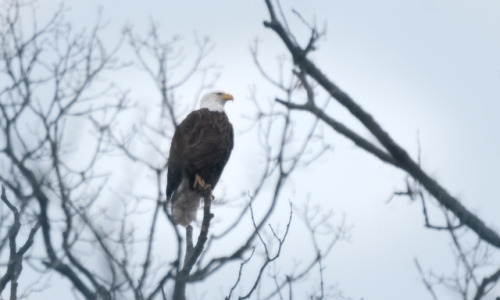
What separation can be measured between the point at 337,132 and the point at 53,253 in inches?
181

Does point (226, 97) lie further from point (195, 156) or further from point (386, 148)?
point (386, 148)

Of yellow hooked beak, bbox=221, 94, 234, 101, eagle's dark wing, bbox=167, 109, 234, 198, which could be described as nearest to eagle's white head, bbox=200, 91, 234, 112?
yellow hooked beak, bbox=221, 94, 234, 101

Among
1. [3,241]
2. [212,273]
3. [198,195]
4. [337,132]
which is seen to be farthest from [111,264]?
[198,195]

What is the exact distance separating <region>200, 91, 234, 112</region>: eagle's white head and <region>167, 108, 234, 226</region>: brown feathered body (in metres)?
0.10

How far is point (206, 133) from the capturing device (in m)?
7.15

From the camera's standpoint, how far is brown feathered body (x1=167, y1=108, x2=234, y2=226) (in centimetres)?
689

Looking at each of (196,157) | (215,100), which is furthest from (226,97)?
(196,157)

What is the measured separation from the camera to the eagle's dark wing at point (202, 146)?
6.89 metres

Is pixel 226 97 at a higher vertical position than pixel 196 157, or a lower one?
higher

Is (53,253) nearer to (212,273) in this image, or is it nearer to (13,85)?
(212,273)

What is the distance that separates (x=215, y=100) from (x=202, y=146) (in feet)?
2.15

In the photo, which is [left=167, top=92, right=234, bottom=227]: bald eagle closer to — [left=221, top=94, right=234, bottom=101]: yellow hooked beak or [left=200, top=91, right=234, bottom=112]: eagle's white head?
[left=200, top=91, right=234, bottom=112]: eagle's white head

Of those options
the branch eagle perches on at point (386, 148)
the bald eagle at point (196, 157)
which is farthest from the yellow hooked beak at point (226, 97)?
the branch eagle perches on at point (386, 148)

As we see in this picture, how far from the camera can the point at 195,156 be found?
701cm
